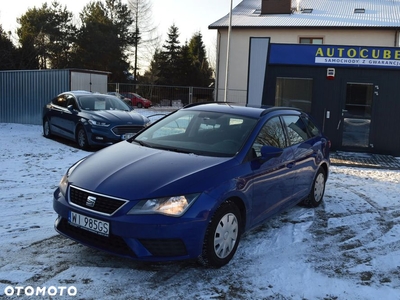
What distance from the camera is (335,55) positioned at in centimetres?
1212

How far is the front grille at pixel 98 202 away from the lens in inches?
146

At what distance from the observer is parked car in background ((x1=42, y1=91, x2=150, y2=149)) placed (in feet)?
35.2

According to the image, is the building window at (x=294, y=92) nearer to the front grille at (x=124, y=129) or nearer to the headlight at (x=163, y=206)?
the front grille at (x=124, y=129)

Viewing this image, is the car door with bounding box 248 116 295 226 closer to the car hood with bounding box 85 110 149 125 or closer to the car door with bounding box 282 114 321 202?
the car door with bounding box 282 114 321 202

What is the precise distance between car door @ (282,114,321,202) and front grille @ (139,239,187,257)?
2317 millimetres

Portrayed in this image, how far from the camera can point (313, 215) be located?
6.15 meters

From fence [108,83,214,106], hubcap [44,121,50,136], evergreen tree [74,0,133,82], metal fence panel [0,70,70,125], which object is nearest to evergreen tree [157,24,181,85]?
evergreen tree [74,0,133,82]

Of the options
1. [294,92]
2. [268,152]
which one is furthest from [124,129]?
[268,152]

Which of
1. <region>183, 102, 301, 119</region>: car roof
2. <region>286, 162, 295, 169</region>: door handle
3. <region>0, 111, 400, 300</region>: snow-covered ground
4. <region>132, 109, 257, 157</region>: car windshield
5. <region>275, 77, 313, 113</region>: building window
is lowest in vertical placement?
<region>0, 111, 400, 300</region>: snow-covered ground

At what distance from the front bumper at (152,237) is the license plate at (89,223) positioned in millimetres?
36

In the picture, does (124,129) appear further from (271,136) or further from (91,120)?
(271,136)

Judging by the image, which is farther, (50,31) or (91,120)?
(50,31)

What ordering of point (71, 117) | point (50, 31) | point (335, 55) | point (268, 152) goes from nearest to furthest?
1. point (268, 152)
2. point (71, 117)
3. point (335, 55)
4. point (50, 31)

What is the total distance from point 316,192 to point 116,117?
6.23 meters
